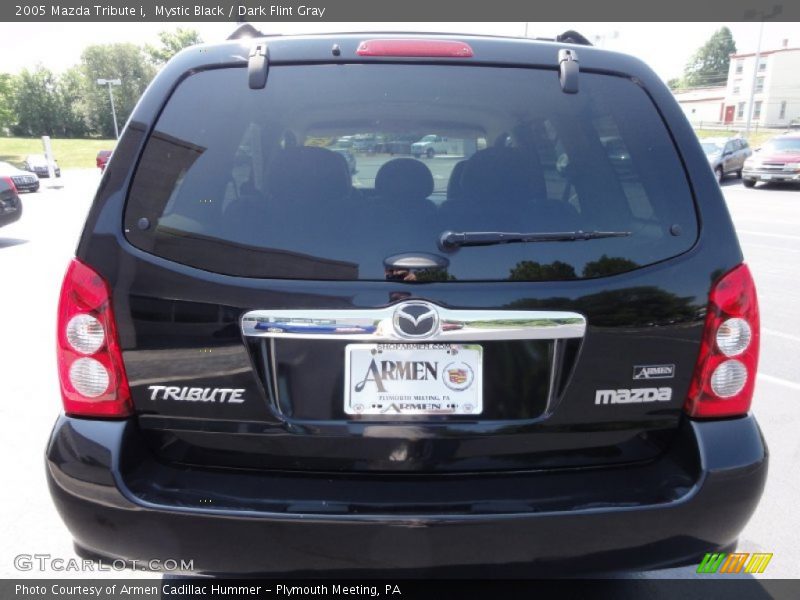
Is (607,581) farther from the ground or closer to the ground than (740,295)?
closer to the ground

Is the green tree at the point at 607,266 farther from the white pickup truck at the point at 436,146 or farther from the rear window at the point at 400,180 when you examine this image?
the white pickup truck at the point at 436,146

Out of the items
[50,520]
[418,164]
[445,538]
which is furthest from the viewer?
[50,520]

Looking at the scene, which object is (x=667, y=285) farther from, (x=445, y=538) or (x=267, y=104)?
(x=267, y=104)

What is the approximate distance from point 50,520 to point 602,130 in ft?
9.37

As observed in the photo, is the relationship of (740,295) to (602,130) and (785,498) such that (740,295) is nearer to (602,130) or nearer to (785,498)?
(602,130)

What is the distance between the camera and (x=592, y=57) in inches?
79.4

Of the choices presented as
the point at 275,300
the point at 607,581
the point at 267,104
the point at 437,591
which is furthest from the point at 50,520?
the point at 607,581

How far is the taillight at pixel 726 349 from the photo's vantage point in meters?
1.86

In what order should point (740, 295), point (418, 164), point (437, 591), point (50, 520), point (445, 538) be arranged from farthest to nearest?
point (50, 520) → point (437, 591) → point (418, 164) → point (740, 295) → point (445, 538)

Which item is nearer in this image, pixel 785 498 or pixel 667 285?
pixel 667 285

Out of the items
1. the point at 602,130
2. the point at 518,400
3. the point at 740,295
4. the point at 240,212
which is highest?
the point at 602,130

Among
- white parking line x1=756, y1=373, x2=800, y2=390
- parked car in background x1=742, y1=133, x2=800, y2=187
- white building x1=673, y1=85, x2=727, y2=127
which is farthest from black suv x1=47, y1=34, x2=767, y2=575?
white building x1=673, y1=85, x2=727, y2=127

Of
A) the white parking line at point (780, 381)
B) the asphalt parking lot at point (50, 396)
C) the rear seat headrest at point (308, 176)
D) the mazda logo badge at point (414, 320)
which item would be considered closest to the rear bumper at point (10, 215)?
the asphalt parking lot at point (50, 396)

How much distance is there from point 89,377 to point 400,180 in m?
1.04
